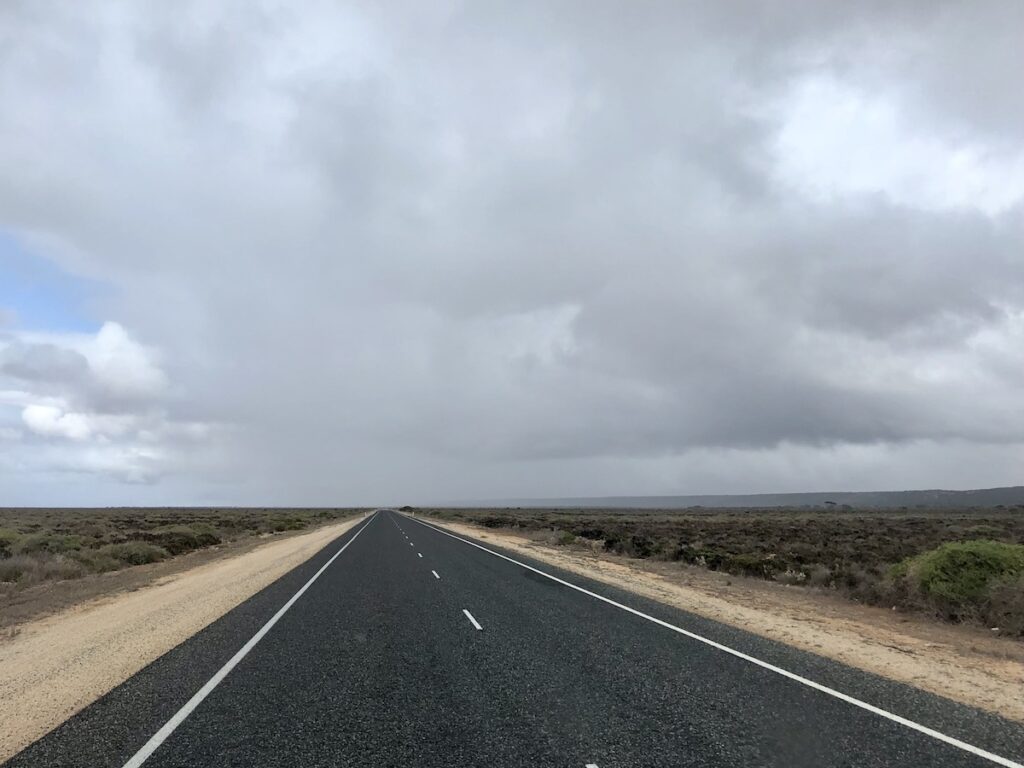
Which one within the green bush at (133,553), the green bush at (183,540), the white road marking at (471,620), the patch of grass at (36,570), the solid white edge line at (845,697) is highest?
the solid white edge line at (845,697)

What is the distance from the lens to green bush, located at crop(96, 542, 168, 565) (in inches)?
1116

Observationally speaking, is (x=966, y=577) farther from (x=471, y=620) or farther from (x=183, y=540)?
(x=183, y=540)

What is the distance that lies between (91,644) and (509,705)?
27.4ft

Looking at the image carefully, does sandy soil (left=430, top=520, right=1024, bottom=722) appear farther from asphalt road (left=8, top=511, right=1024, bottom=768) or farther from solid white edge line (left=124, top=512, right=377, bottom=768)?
solid white edge line (left=124, top=512, right=377, bottom=768)

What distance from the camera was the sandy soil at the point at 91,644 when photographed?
7.39 meters

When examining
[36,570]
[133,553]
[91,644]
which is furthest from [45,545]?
[91,644]

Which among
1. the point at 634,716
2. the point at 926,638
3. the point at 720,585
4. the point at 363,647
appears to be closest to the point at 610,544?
the point at 720,585

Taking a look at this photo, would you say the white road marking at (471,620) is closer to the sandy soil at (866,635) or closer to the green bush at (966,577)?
the sandy soil at (866,635)

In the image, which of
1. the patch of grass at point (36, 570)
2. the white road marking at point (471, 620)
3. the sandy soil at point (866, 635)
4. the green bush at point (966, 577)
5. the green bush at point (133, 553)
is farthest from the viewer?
the green bush at point (133, 553)

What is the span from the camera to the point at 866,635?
38.2 feet

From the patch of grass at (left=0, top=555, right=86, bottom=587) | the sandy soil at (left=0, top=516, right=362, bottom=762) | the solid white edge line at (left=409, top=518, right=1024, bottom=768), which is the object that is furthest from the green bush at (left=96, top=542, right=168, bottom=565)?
the solid white edge line at (left=409, top=518, right=1024, bottom=768)

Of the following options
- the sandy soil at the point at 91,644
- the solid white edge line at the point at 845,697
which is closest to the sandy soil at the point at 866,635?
the solid white edge line at the point at 845,697

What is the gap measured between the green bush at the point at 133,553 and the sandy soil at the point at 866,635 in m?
21.5

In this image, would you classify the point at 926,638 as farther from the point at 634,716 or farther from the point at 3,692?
the point at 3,692
